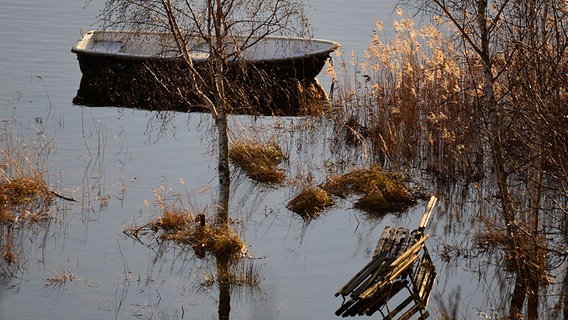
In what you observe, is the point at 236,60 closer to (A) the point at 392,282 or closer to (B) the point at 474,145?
(B) the point at 474,145

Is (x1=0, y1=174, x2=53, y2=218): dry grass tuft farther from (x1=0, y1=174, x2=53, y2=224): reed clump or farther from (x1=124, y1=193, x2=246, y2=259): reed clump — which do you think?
(x1=124, y1=193, x2=246, y2=259): reed clump

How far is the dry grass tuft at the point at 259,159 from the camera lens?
50.2ft

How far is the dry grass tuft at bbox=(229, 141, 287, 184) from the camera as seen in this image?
1530 centimetres

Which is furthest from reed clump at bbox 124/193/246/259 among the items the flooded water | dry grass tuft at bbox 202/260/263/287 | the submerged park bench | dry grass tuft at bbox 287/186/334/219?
the submerged park bench

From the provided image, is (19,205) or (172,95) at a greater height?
(172,95)

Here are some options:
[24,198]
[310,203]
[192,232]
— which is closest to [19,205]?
[24,198]

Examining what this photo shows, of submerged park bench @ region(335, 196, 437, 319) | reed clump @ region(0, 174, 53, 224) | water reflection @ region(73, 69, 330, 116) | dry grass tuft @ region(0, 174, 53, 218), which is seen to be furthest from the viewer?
water reflection @ region(73, 69, 330, 116)

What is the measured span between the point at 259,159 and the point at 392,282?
479 cm

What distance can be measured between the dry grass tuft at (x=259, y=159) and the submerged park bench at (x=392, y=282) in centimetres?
369

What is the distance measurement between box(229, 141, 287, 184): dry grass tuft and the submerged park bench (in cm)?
369

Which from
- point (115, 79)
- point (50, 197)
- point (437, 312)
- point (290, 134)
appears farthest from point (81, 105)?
point (437, 312)

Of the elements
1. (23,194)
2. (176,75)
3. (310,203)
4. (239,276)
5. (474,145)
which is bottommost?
(239,276)

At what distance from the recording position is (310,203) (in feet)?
46.6

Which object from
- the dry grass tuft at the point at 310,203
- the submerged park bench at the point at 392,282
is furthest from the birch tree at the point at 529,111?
the dry grass tuft at the point at 310,203
